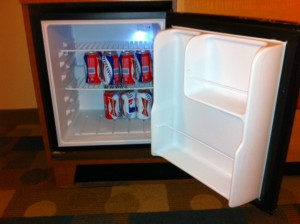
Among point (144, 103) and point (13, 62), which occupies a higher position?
point (13, 62)

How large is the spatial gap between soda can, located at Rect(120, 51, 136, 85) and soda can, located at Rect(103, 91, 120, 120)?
15 centimetres

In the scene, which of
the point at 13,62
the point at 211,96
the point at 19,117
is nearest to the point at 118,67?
the point at 211,96

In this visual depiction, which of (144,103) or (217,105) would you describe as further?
(144,103)

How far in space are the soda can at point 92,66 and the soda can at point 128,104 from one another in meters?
0.17

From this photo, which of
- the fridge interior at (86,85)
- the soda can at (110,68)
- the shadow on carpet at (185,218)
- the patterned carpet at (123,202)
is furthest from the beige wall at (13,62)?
the shadow on carpet at (185,218)

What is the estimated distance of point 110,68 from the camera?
5.16 feet

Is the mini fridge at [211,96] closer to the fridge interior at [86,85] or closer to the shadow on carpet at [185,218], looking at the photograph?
the fridge interior at [86,85]

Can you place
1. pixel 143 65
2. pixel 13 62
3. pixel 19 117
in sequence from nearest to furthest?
pixel 143 65 → pixel 13 62 → pixel 19 117

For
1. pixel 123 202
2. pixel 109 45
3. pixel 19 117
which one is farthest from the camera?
pixel 19 117

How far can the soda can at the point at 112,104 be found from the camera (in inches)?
67.6

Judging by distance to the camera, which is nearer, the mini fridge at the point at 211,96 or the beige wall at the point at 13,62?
the mini fridge at the point at 211,96

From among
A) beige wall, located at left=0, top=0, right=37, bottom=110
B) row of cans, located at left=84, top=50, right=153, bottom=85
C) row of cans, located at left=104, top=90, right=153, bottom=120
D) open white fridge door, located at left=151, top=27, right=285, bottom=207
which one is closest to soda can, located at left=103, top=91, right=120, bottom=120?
row of cans, located at left=104, top=90, right=153, bottom=120

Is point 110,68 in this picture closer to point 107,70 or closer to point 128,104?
point 107,70

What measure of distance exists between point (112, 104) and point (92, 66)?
26cm
